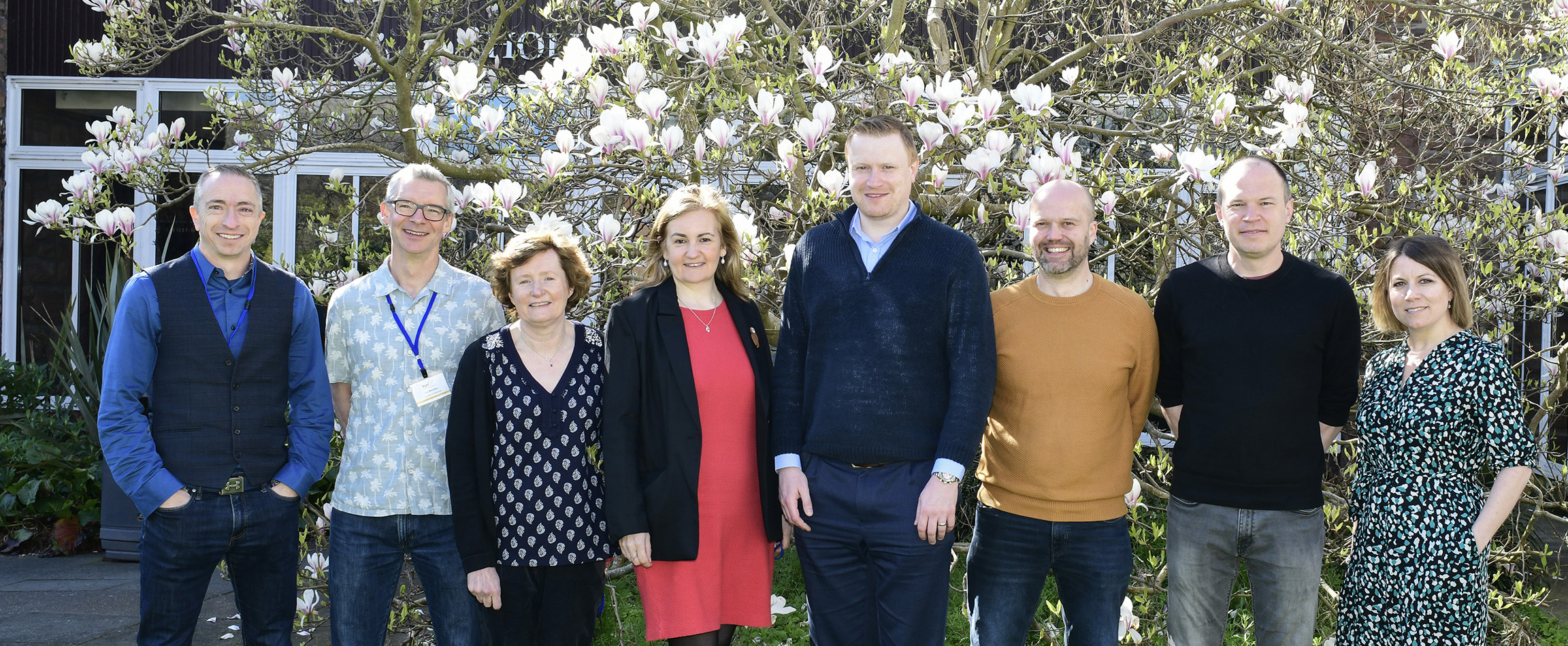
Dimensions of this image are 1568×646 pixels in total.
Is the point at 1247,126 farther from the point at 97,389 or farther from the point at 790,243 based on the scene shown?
the point at 97,389

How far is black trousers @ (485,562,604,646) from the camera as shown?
2.55 meters

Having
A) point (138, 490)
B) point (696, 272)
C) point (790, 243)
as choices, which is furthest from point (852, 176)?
point (138, 490)

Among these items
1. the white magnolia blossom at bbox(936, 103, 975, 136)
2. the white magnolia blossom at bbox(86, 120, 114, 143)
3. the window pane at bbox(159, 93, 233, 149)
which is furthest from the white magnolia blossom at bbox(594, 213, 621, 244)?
the window pane at bbox(159, 93, 233, 149)

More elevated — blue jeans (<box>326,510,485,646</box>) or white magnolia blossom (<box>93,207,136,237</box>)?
white magnolia blossom (<box>93,207,136,237</box>)

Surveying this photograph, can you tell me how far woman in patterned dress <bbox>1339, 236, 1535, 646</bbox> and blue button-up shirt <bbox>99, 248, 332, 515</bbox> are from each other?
2724mm

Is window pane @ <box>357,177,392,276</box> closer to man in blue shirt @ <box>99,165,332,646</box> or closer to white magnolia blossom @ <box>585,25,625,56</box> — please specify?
white magnolia blossom @ <box>585,25,625,56</box>

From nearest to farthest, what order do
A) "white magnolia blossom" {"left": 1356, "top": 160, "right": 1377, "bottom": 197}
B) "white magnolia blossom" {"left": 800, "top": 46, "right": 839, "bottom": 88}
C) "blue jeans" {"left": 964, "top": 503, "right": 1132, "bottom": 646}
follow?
"blue jeans" {"left": 964, "top": 503, "right": 1132, "bottom": 646}, "white magnolia blossom" {"left": 1356, "top": 160, "right": 1377, "bottom": 197}, "white magnolia blossom" {"left": 800, "top": 46, "right": 839, "bottom": 88}

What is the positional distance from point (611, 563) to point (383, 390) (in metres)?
1.58

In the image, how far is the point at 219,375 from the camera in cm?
264

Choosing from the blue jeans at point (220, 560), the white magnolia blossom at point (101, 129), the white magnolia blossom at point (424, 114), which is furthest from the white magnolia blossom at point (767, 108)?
the white magnolia blossom at point (101, 129)

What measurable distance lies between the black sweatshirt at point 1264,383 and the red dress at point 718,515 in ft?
3.65

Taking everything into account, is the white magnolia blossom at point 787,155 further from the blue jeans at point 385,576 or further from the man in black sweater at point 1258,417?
the blue jeans at point 385,576

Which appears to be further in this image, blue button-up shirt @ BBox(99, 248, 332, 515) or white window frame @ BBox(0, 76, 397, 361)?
white window frame @ BBox(0, 76, 397, 361)

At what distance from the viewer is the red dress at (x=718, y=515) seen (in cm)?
257
